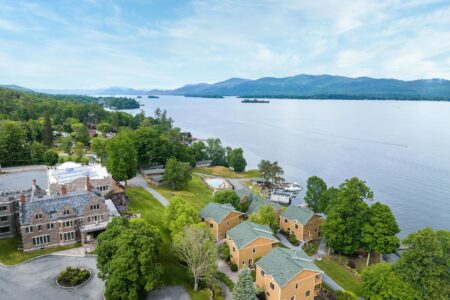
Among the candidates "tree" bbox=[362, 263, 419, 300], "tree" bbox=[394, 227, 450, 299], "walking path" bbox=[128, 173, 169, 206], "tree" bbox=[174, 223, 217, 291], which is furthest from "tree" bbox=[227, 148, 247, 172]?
"tree" bbox=[394, 227, 450, 299]

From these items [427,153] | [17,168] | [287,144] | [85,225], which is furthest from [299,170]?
[17,168]

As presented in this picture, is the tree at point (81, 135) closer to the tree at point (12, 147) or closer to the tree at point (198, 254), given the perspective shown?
the tree at point (12, 147)

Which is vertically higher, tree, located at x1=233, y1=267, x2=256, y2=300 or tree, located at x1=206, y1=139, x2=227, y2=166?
tree, located at x1=233, y1=267, x2=256, y2=300

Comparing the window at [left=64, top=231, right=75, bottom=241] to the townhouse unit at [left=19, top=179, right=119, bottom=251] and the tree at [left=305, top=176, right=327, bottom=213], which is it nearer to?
the townhouse unit at [left=19, top=179, right=119, bottom=251]

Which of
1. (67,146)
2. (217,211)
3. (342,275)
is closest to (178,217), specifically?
(217,211)

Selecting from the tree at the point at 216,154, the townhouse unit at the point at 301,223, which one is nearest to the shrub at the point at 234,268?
the townhouse unit at the point at 301,223

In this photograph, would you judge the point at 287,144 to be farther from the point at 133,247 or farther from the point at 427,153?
the point at 133,247

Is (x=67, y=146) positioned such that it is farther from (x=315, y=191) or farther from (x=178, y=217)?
(x=315, y=191)
